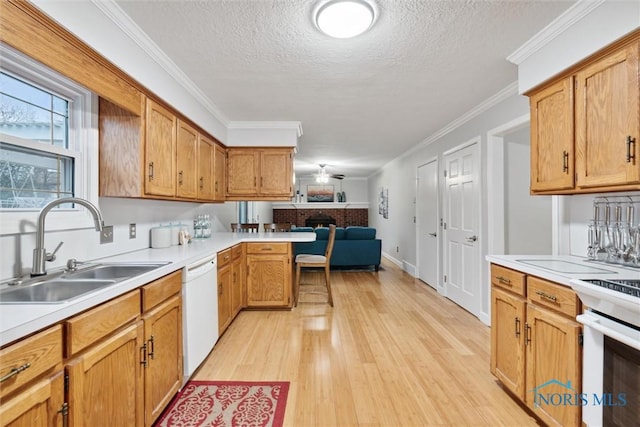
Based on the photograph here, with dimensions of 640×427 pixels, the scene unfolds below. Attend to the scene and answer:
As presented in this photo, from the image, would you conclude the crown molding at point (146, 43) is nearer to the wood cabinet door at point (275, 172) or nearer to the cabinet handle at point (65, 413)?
the wood cabinet door at point (275, 172)

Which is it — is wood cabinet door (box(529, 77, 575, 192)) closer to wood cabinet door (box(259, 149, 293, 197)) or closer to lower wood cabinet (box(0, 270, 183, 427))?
lower wood cabinet (box(0, 270, 183, 427))

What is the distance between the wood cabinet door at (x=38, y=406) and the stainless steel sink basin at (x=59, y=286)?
31cm

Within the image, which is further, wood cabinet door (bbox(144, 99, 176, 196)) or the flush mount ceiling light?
wood cabinet door (bbox(144, 99, 176, 196))

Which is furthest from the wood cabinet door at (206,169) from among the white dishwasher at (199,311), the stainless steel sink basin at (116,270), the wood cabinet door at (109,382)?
the wood cabinet door at (109,382)

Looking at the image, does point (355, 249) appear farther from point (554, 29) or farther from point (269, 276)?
point (554, 29)

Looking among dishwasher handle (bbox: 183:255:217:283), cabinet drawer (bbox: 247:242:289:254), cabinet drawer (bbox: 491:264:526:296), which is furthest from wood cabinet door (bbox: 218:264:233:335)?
cabinet drawer (bbox: 491:264:526:296)

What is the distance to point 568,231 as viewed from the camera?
2172mm

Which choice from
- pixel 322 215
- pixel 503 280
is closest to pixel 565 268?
pixel 503 280

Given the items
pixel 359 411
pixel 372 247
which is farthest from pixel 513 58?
pixel 372 247

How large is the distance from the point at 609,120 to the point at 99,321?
2579mm

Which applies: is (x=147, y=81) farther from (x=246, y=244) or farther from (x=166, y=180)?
(x=246, y=244)

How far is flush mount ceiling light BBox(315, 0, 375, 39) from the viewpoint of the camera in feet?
5.35

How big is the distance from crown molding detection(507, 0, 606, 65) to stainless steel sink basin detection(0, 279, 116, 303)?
2.79 m

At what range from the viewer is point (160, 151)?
2.33 m
